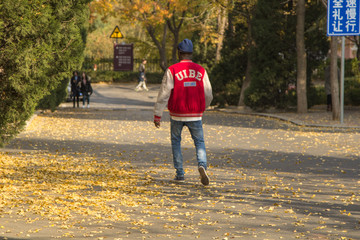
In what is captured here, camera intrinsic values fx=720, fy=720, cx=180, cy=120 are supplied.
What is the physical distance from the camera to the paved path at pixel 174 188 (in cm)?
697

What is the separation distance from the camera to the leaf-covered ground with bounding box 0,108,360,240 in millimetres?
6961

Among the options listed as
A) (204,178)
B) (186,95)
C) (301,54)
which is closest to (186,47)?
(186,95)

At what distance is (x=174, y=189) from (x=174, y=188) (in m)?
0.09

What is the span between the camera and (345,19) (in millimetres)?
22312

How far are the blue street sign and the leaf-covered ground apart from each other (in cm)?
547

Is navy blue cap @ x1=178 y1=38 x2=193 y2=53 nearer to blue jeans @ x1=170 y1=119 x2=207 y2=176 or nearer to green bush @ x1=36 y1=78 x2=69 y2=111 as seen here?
blue jeans @ x1=170 y1=119 x2=207 y2=176

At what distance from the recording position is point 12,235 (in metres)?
6.52

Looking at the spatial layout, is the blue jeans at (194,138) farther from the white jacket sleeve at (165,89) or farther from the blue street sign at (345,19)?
the blue street sign at (345,19)

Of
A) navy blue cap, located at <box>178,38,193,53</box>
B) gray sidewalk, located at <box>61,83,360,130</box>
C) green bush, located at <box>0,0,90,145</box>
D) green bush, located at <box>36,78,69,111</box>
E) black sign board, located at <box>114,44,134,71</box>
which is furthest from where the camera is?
black sign board, located at <box>114,44,134,71</box>

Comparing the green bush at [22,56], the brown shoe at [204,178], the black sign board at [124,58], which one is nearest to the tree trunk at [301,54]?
the green bush at [22,56]

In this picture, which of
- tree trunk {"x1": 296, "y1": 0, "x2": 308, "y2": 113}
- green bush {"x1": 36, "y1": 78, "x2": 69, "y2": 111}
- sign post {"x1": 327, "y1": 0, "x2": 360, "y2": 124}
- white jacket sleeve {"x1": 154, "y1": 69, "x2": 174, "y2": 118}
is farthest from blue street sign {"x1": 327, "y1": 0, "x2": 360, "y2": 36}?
white jacket sleeve {"x1": 154, "y1": 69, "x2": 174, "y2": 118}

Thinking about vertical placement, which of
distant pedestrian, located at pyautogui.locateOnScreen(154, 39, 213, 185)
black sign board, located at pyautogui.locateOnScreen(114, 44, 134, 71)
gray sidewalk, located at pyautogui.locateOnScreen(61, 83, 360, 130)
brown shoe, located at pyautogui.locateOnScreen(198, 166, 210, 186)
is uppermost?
black sign board, located at pyautogui.locateOnScreen(114, 44, 134, 71)

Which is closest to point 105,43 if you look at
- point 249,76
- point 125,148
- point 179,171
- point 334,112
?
point 249,76

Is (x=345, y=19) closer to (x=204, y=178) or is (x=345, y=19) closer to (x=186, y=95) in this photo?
(x=186, y=95)
